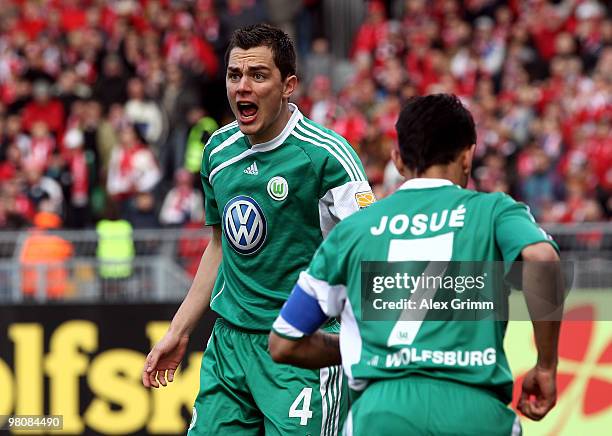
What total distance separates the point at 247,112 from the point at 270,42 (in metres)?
0.33

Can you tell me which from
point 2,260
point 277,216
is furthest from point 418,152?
point 2,260

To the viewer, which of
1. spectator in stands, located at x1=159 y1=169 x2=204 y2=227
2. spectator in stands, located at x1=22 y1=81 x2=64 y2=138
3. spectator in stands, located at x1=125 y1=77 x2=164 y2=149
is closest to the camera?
spectator in stands, located at x1=159 y1=169 x2=204 y2=227

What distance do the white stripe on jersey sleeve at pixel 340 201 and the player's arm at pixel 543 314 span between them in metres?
1.65

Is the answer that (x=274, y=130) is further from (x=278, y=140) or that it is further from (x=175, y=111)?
(x=175, y=111)

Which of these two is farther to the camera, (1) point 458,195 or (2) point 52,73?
(2) point 52,73

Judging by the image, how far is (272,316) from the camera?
19.3 feet

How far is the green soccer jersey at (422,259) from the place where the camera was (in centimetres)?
419

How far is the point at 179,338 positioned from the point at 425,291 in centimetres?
200

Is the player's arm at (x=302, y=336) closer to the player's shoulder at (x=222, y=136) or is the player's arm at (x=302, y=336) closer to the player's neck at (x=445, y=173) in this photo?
the player's neck at (x=445, y=173)

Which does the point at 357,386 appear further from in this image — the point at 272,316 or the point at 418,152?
the point at 272,316

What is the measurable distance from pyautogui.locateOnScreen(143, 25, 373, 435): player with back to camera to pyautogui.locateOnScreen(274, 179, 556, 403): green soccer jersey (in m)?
1.37

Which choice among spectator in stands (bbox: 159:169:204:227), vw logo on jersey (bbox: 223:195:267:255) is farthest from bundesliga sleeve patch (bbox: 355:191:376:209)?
spectator in stands (bbox: 159:169:204:227)

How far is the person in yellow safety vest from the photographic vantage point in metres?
11.7

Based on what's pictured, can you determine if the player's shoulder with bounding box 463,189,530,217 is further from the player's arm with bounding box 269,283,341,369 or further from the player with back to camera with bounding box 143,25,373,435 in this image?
the player with back to camera with bounding box 143,25,373,435
